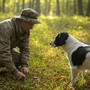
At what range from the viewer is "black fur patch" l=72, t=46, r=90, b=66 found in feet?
20.0

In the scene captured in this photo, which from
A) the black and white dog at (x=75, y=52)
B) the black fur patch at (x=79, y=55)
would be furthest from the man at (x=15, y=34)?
the black fur patch at (x=79, y=55)

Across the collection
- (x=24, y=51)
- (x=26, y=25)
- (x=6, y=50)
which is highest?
(x=26, y=25)

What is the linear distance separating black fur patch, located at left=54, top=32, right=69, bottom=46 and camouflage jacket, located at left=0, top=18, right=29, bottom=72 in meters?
0.77

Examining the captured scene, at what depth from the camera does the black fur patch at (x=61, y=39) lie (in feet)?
21.3

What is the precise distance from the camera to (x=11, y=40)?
6266 millimetres

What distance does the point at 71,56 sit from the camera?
6.45 metres

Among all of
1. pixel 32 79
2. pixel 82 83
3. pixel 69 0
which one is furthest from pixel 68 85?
pixel 69 0

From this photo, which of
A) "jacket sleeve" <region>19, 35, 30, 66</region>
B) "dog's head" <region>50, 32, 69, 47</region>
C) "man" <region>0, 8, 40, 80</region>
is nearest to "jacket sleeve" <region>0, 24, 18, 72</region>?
"man" <region>0, 8, 40, 80</region>

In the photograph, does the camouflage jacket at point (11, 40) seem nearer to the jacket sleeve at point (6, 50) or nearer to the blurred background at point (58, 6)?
the jacket sleeve at point (6, 50)

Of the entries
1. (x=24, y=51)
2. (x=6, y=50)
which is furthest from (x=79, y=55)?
(x=6, y=50)

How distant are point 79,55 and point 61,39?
678mm

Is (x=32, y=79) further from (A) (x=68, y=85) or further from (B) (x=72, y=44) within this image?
(B) (x=72, y=44)

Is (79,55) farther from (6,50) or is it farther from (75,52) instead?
(6,50)

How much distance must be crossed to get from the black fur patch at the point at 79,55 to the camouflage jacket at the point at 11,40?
1219mm
